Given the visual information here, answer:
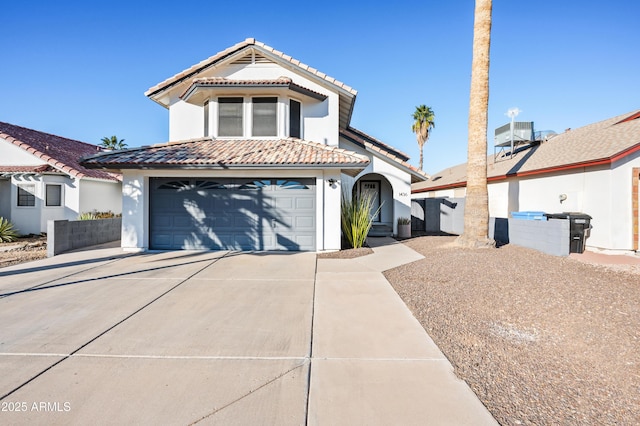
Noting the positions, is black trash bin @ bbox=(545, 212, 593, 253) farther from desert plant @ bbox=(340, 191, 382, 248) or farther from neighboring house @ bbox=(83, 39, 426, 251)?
neighboring house @ bbox=(83, 39, 426, 251)

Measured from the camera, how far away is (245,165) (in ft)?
33.3

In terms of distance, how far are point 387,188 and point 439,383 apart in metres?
15.9

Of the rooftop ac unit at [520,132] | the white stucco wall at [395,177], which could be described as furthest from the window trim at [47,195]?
the rooftop ac unit at [520,132]

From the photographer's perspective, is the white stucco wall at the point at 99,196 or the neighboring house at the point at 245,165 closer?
the neighboring house at the point at 245,165

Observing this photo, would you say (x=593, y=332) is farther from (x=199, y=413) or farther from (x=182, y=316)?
(x=182, y=316)

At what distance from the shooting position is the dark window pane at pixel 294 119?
13.1 meters

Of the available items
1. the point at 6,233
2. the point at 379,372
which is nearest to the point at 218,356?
the point at 379,372

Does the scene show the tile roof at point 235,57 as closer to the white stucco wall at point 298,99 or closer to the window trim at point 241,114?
the white stucco wall at point 298,99

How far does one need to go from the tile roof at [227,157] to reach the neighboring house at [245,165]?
34mm

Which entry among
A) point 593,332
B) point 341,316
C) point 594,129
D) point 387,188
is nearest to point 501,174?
point 594,129

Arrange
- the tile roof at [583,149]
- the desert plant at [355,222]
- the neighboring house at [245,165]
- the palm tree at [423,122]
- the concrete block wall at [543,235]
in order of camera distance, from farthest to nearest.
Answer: the palm tree at [423,122] → the desert plant at [355,222] → the tile roof at [583,149] → the neighboring house at [245,165] → the concrete block wall at [543,235]

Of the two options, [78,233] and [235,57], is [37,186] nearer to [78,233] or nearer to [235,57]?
[78,233]

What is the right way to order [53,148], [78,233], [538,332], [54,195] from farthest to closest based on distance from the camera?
1. [53,148]
2. [54,195]
3. [78,233]
4. [538,332]

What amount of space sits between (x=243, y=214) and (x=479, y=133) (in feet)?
29.5
